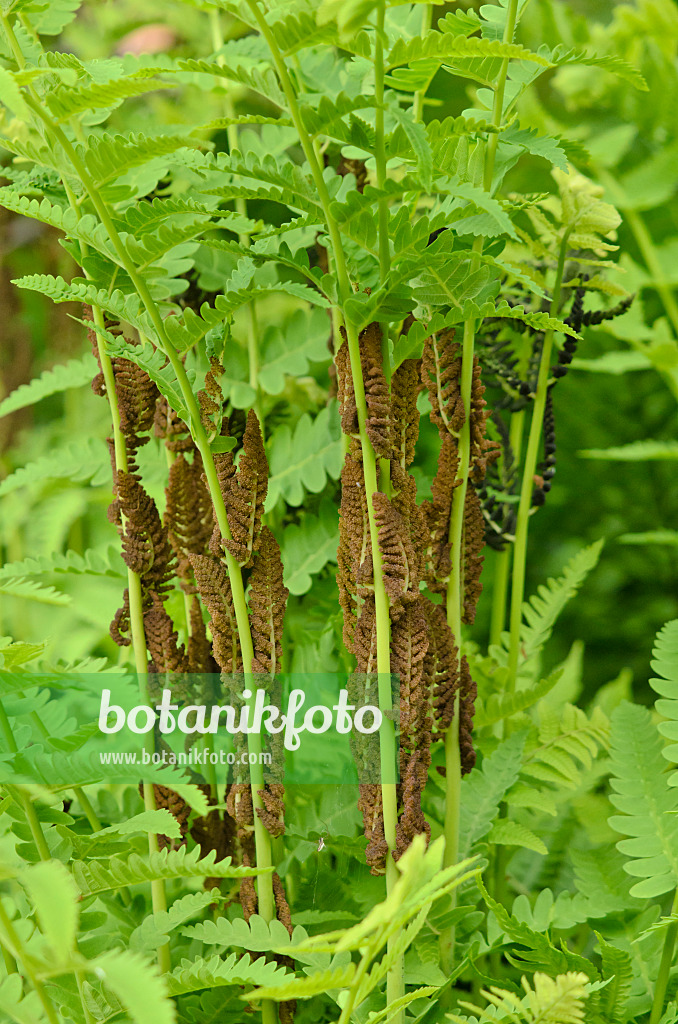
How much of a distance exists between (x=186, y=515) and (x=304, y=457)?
0.12m

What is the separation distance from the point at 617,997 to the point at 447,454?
22 cm

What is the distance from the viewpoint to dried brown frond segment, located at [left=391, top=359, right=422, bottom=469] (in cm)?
32

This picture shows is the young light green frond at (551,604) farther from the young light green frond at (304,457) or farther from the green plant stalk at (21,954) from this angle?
the green plant stalk at (21,954)

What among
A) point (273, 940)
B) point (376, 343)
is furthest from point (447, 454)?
point (273, 940)

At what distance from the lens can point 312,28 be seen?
245mm

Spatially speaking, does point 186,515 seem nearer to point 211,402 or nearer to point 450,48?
point 211,402

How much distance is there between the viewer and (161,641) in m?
0.37

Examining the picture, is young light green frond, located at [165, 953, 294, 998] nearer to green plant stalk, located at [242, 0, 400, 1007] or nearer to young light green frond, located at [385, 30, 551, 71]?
green plant stalk, located at [242, 0, 400, 1007]

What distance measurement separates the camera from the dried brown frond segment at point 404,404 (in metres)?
0.32

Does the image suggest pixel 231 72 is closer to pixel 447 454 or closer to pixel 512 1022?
pixel 447 454

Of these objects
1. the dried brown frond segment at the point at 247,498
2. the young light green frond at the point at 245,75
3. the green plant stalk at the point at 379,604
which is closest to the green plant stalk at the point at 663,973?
the green plant stalk at the point at 379,604

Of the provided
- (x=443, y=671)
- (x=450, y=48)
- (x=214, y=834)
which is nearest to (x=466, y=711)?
(x=443, y=671)

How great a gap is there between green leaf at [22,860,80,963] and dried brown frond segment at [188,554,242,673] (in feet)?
0.51

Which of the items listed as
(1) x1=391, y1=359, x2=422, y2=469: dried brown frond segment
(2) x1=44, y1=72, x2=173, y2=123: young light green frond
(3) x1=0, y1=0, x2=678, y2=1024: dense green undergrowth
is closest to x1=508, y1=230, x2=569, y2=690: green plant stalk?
(3) x1=0, y1=0, x2=678, y2=1024: dense green undergrowth
